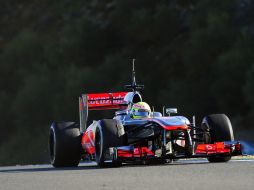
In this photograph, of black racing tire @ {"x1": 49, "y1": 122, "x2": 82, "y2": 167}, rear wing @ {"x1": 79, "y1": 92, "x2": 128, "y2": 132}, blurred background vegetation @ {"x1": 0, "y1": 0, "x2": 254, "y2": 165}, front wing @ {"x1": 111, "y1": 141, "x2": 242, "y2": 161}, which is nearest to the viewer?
front wing @ {"x1": 111, "y1": 141, "x2": 242, "y2": 161}

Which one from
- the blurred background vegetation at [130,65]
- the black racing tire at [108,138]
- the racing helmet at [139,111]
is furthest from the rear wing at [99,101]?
the blurred background vegetation at [130,65]

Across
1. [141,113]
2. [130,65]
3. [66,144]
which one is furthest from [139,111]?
[130,65]

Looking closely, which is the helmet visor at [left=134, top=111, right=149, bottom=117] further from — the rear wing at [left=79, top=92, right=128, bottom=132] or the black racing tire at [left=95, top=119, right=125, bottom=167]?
the black racing tire at [left=95, top=119, right=125, bottom=167]

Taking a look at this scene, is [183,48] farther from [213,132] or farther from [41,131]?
[213,132]

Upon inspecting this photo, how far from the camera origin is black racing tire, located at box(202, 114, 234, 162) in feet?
70.1

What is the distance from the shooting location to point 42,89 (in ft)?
212

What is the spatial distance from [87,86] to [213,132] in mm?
39914

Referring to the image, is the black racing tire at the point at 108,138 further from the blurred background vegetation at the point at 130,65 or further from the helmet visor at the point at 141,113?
the blurred background vegetation at the point at 130,65

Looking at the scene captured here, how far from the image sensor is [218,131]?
21.4 metres

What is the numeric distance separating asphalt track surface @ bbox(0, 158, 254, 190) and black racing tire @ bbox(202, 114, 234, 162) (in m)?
2.12

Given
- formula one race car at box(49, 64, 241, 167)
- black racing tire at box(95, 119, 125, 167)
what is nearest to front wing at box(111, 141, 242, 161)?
formula one race car at box(49, 64, 241, 167)

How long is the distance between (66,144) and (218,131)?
348 centimetres

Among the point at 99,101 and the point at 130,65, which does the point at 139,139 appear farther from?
the point at 130,65

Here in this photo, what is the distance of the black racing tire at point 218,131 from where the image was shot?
21359mm
